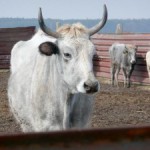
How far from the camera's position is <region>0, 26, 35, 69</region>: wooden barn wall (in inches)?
960

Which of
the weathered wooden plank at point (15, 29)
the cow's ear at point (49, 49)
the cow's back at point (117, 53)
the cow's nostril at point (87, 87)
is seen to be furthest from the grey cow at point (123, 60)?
the cow's nostril at point (87, 87)

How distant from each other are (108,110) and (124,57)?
681 centimetres

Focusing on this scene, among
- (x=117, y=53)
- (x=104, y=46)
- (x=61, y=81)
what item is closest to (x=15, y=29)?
(x=104, y=46)

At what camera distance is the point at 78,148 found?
1.31m

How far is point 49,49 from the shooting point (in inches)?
210

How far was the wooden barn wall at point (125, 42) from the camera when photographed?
1825 centimetres

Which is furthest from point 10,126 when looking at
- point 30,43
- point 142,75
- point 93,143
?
point 142,75

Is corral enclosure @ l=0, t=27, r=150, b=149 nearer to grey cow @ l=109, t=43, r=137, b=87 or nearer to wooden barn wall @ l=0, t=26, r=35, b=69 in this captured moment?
wooden barn wall @ l=0, t=26, r=35, b=69

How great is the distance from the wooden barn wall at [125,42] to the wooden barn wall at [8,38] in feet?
17.0

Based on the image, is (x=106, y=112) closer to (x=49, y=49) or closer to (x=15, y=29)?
(x=49, y=49)

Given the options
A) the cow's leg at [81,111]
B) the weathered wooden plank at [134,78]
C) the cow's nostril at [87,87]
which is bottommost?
the weathered wooden plank at [134,78]

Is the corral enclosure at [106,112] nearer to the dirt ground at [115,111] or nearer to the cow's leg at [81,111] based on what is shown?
the dirt ground at [115,111]

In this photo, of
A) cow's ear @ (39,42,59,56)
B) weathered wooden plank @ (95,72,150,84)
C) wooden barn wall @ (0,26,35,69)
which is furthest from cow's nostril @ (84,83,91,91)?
wooden barn wall @ (0,26,35,69)

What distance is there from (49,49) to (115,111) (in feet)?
21.2
